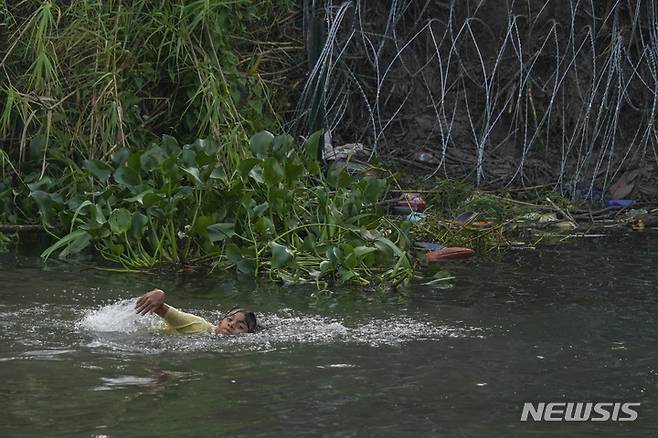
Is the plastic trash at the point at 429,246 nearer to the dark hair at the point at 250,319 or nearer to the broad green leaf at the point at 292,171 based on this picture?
the broad green leaf at the point at 292,171

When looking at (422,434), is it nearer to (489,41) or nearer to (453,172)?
(453,172)

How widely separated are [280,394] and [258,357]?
Result: 0.91 m

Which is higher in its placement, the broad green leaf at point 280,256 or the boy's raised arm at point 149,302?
the boy's raised arm at point 149,302

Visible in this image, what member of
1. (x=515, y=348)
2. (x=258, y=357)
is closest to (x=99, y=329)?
(x=258, y=357)

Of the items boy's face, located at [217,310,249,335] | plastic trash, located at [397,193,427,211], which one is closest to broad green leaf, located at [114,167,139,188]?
plastic trash, located at [397,193,427,211]

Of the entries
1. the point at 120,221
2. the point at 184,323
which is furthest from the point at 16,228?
the point at 184,323

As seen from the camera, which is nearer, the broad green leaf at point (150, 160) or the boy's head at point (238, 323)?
the boy's head at point (238, 323)

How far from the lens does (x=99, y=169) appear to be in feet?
35.7

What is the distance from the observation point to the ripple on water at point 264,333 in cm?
777

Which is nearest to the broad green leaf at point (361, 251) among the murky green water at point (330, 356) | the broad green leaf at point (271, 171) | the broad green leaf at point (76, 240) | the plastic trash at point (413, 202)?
the murky green water at point (330, 356)

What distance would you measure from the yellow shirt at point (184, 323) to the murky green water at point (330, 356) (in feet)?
0.40

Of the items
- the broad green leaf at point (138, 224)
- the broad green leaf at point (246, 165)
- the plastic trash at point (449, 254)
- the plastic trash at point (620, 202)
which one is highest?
the broad green leaf at point (246, 165)

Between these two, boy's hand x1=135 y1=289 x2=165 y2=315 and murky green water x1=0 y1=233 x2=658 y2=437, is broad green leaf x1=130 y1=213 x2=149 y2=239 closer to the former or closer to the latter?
murky green water x1=0 y1=233 x2=658 y2=437

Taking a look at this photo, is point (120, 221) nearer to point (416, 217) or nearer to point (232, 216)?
point (232, 216)
